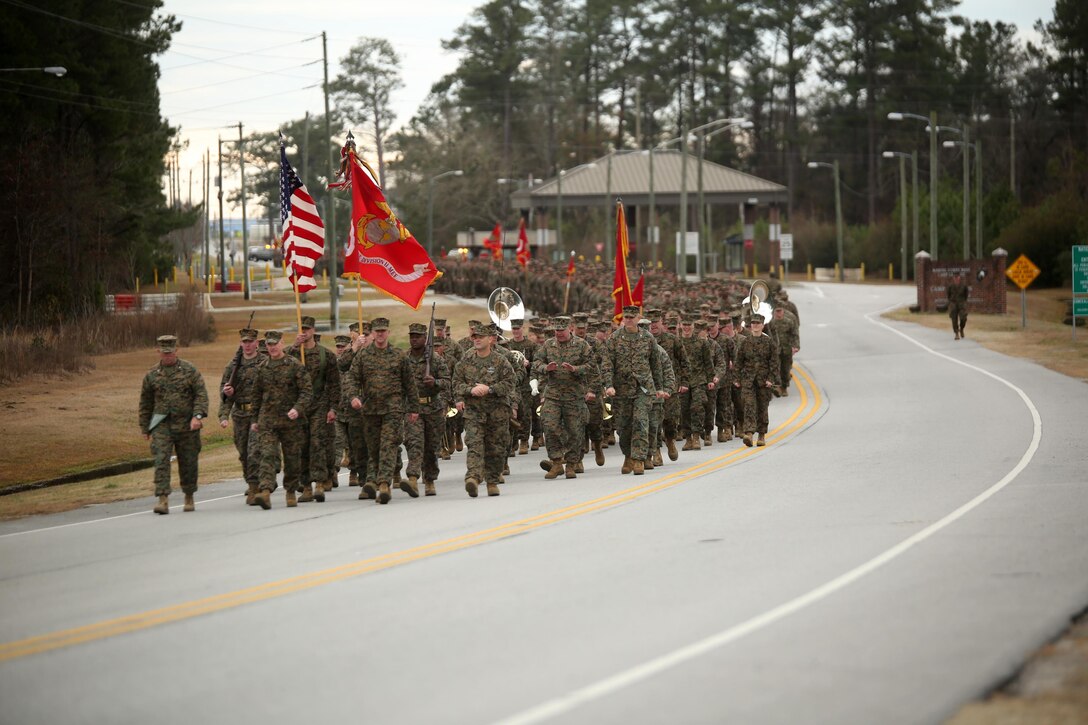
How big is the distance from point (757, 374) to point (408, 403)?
6268 mm

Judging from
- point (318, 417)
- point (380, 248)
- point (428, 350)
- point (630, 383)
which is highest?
point (380, 248)

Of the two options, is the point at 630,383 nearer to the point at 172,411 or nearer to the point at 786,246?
the point at 172,411

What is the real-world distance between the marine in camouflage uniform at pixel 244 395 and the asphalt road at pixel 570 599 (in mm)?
775

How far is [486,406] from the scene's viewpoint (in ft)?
51.5

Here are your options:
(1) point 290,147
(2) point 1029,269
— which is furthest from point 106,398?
(1) point 290,147

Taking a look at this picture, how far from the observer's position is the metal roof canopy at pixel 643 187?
8419 cm

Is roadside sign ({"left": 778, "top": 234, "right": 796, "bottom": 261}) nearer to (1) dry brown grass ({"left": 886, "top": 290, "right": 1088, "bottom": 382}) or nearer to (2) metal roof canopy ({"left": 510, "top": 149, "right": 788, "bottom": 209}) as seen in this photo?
(2) metal roof canopy ({"left": 510, "top": 149, "right": 788, "bottom": 209})

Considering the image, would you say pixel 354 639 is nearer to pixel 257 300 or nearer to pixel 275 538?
pixel 275 538

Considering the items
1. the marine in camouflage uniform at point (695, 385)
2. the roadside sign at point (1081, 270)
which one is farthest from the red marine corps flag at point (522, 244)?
the marine in camouflage uniform at point (695, 385)

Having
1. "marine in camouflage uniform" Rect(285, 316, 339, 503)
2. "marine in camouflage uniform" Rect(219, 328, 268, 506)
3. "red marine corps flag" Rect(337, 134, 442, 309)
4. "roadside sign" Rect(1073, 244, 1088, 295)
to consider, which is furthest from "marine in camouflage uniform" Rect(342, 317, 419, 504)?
"roadside sign" Rect(1073, 244, 1088, 295)

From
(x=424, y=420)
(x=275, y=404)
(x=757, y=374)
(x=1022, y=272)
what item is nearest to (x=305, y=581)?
(x=275, y=404)

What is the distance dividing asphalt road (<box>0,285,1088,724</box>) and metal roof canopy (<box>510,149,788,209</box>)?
223 feet

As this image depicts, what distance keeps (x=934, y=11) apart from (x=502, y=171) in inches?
1372

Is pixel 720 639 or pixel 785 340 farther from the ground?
pixel 785 340
